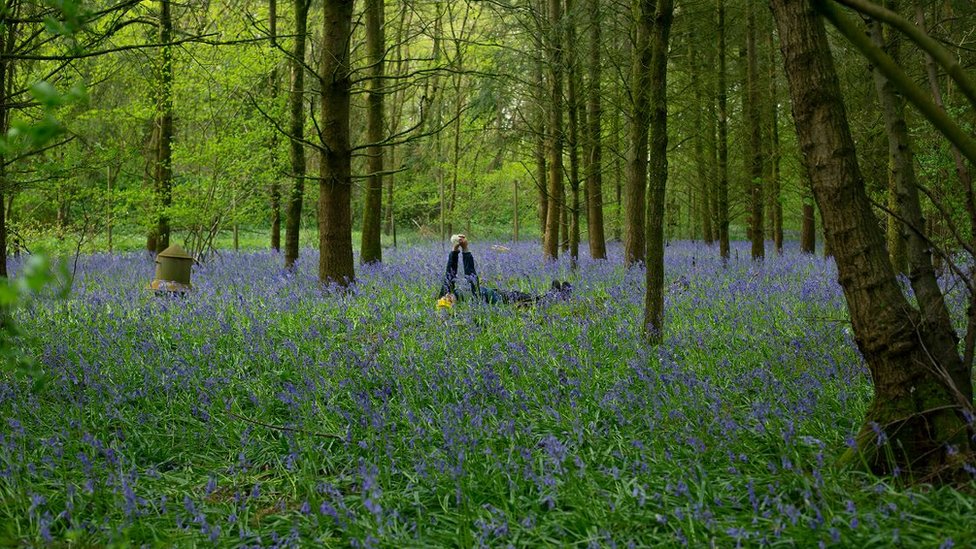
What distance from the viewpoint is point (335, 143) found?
8.88m

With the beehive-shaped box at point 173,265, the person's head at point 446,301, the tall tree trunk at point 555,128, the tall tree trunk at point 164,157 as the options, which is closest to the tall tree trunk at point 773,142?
the tall tree trunk at point 555,128

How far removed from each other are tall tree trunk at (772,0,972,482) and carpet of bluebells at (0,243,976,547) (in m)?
0.23

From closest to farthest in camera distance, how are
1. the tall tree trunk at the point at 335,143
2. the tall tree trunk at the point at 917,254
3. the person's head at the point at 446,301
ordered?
the tall tree trunk at the point at 917,254
the person's head at the point at 446,301
the tall tree trunk at the point at 335,143

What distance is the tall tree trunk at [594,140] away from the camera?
11686 millimetres

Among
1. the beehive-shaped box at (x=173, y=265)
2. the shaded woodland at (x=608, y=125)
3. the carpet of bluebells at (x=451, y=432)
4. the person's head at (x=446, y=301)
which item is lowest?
the carpet of bluebells at (x=451, y=432)

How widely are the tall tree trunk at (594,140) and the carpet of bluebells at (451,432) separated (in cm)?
570

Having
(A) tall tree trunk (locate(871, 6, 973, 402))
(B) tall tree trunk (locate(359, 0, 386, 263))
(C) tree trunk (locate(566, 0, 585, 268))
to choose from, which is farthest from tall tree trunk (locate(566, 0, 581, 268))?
(A) tall tree trunk (locate(871, 6, 973, 402))

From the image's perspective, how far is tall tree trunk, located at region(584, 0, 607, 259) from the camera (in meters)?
11.7

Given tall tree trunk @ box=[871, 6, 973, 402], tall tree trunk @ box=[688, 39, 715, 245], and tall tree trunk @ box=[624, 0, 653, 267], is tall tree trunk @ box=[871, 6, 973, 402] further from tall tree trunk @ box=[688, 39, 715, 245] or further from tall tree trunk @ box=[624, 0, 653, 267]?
tall tree trunk @ box=[688, 39, 715, 245]

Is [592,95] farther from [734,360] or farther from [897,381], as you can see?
[897,381]

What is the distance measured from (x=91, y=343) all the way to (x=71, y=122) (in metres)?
11.9

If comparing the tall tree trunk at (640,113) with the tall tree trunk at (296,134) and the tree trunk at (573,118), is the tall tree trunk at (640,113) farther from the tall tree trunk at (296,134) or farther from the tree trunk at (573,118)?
the tall tree trunk at (296,134)

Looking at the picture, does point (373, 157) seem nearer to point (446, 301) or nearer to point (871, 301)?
point (446, 301)

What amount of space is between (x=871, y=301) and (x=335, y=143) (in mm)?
7355
